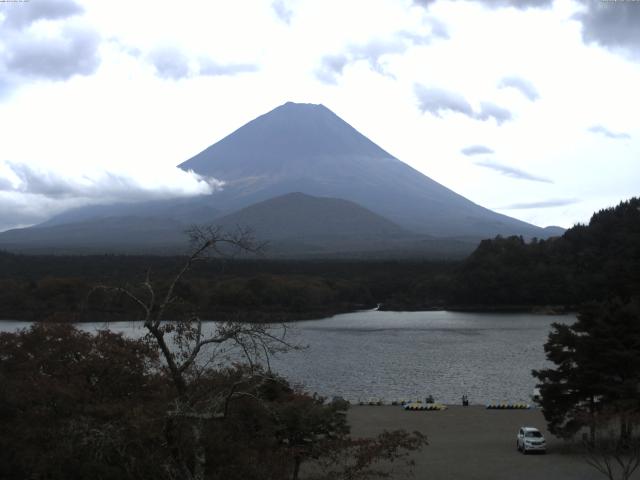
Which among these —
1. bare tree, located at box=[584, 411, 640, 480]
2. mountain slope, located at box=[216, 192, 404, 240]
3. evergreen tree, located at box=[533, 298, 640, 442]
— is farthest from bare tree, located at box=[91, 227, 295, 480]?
mountain slope, located at box=[216, 192, 404, 240]

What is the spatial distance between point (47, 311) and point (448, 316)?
3158 cm

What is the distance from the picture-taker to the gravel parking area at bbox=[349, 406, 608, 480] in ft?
43.1

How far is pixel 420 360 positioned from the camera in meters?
32.1

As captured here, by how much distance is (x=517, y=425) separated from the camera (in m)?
18.5

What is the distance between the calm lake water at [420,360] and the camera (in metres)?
24.9

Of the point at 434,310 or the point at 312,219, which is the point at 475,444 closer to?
the point at 434,310

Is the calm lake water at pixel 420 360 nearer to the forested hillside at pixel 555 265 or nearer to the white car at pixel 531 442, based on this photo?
the white car at pixel 531 442

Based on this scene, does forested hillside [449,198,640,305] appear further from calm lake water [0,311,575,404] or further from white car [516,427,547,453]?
white car [516,427,547,453]

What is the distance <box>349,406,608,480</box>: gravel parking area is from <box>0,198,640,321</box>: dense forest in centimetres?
3250

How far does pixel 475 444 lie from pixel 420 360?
52.1 ft

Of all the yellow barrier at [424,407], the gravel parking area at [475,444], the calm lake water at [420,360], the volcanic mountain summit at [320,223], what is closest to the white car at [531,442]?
the gravel parking area at [475,444]

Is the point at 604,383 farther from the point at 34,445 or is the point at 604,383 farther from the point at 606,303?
the point at 34,445

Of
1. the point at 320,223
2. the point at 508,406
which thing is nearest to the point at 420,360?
the point at 508,406

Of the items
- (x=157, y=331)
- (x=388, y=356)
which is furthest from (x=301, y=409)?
(x=388, y=356)
